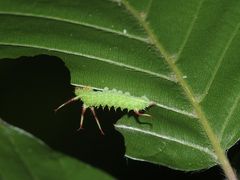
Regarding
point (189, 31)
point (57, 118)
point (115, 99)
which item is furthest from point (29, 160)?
point (57, 118)

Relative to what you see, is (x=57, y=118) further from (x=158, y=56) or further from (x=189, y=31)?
(x=189, y=31)

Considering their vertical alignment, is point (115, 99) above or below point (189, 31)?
below

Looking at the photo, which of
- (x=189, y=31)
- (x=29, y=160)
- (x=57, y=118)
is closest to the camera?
(x=29, y=160)

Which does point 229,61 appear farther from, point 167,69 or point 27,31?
point 27,31

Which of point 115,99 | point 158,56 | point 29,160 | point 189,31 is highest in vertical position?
point 189,31

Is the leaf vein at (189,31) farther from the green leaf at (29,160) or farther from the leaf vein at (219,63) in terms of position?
the green leaf at (29,160)

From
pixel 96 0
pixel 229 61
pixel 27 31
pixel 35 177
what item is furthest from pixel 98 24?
pixel 35 177

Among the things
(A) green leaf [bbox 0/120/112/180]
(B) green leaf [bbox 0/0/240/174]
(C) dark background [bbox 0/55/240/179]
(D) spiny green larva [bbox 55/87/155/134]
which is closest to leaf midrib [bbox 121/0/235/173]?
(B) green leaf [bbox 0/0/240/174]
